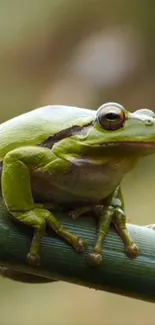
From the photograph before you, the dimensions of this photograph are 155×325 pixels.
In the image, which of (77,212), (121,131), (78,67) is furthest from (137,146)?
(78,67)

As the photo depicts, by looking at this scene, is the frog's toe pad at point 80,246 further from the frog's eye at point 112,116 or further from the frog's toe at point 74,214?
the frog's eye at point 112,116

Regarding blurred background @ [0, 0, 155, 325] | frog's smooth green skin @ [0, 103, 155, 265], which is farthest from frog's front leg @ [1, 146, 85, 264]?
blurred background @ [0, 0, 155, 325]

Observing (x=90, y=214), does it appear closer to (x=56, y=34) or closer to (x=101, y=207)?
(x=101, y=207)

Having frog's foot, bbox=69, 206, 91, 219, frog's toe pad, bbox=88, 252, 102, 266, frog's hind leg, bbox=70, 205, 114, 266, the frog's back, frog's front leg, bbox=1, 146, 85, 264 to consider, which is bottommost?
frog's toe pad, bbox=88, 252, 102, 266

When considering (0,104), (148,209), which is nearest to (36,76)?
(0,104)

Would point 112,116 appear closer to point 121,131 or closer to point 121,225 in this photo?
point 121,131

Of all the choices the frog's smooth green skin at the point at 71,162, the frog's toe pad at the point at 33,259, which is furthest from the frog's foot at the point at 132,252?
the frog's toe pad at the point at 33,259

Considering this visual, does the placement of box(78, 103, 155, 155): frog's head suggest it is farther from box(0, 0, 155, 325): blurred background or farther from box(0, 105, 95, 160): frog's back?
box(0, 0, 155, 325): blurred background
